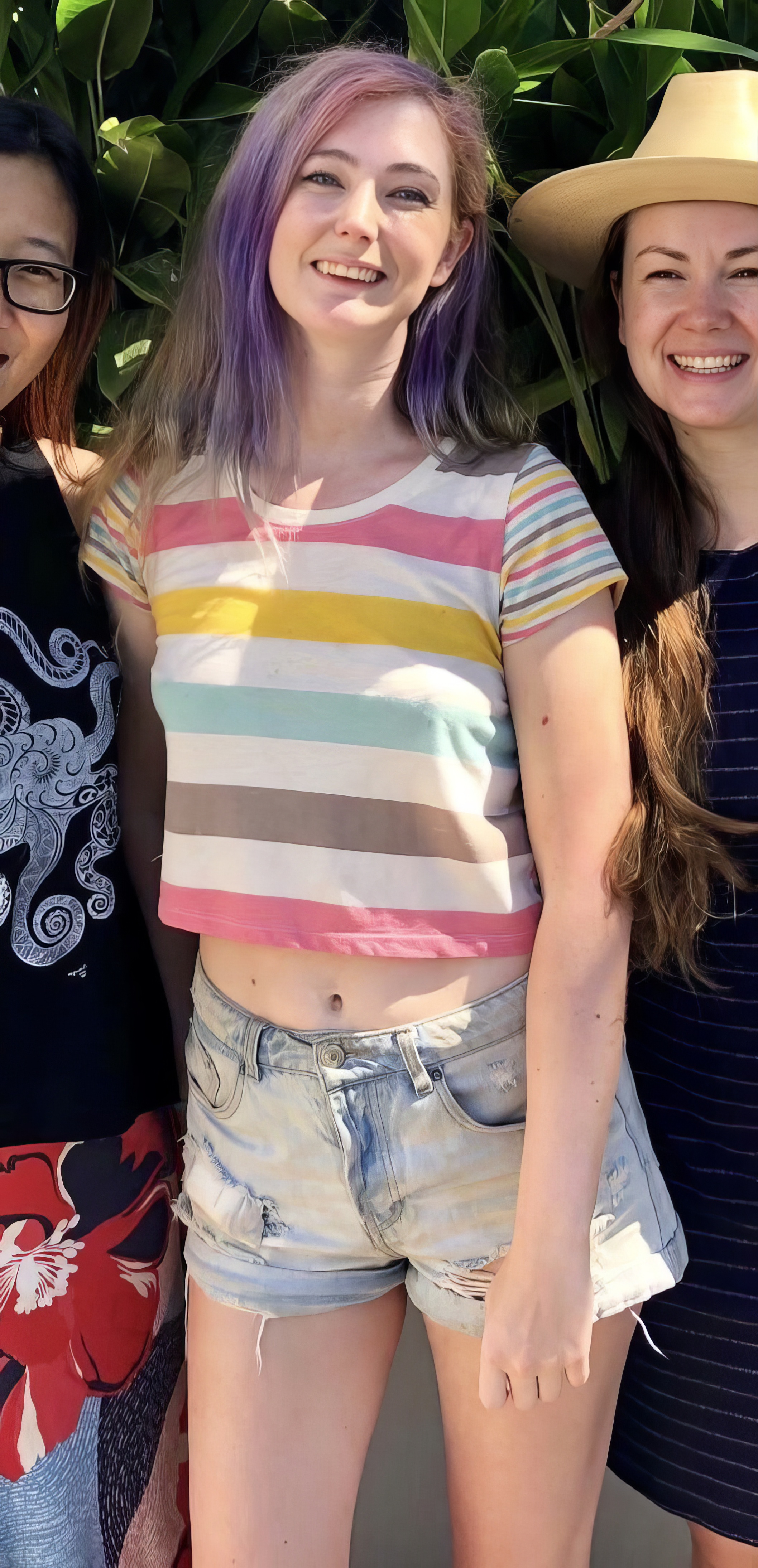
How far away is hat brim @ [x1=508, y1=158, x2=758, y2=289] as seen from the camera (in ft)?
4.65

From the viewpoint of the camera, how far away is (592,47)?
1.60 m

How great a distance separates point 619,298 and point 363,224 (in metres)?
0.45

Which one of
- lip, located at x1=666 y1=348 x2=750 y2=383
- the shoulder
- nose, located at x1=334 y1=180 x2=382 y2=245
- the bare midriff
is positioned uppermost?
nose, located at x1=334 y1=180 x2=382 y2=245

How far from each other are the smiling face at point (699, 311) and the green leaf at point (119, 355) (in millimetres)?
635

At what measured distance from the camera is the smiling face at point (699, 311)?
144 cm

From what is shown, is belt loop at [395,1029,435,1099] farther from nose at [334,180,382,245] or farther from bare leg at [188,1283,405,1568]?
nose at [334,180,382,245]

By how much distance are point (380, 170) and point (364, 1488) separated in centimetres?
186

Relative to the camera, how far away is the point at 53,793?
1.41 meters

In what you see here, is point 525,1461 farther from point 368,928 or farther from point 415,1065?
point 368,928

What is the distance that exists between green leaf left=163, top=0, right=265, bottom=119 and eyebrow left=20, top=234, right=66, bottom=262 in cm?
36

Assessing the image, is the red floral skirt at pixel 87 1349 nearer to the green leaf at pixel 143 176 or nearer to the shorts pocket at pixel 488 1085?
Answer: the shorts pocket at pixel 488 1085

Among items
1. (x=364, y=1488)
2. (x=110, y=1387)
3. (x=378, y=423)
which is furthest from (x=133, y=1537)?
(x=378, y=423)

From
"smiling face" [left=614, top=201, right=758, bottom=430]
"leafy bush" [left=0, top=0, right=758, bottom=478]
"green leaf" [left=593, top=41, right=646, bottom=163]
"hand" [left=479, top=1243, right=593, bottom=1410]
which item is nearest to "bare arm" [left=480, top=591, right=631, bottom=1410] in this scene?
"hand" [left=479, top=1243, right=593, bottom=1410]

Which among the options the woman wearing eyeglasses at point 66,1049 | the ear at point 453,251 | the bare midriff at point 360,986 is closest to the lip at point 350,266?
the ear at point 453,251
